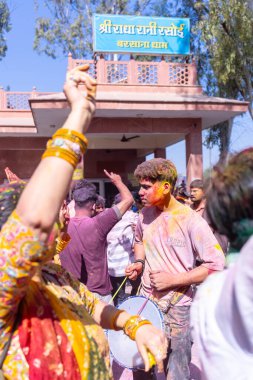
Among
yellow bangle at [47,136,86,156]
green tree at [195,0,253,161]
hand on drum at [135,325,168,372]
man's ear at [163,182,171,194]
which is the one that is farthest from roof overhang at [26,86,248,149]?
yellow bangle at [47,136,86,156]

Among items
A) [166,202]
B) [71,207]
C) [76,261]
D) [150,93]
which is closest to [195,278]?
[166,202]

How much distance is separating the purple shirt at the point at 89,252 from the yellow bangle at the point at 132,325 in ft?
6.92

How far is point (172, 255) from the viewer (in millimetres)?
3168

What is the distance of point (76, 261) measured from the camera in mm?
4129

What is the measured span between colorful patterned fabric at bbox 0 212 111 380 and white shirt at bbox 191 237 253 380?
362 millimetres

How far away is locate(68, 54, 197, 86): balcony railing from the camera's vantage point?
38.1 ft

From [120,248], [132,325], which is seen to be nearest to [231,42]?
[120,248]

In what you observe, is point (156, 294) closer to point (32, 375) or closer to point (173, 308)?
point (173, 308)

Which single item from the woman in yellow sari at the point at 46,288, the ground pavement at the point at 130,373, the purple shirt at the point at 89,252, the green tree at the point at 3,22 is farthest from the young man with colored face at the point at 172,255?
the green tree at the point at 3,22

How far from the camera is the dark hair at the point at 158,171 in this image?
3307 millimetres

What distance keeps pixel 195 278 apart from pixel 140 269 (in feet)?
2.10

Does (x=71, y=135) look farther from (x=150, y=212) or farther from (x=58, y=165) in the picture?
(x=150, y=212)

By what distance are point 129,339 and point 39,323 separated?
1623 millimetres

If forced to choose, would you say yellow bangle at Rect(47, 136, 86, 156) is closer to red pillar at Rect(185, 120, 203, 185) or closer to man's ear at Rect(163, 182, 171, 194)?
man's ear at Rect(163, 182, 171, 194)
